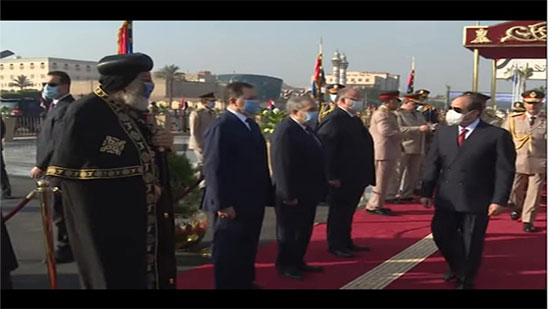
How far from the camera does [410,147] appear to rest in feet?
26.4

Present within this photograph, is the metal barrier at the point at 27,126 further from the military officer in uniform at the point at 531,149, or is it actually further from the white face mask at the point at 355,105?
the military officer in uniform at the point at 531,149

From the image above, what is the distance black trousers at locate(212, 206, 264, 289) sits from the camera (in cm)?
381

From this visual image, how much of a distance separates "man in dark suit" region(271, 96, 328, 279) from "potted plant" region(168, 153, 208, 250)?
912 millimetres

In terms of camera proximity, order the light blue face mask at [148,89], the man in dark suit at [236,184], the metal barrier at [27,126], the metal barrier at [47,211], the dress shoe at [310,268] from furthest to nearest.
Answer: the metal barrier at [27,126] → the dress shoe at [310,268] → the man in dark suit at [236,184] → the metal barrier at [47,211] → the light blue face mask at [148,89]

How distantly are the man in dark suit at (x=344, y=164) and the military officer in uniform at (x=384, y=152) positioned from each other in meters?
1.94

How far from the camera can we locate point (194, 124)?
8742 millimetres

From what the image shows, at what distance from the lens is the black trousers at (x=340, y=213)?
516 centimetres

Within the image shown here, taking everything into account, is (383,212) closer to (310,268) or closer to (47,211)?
(310,268)

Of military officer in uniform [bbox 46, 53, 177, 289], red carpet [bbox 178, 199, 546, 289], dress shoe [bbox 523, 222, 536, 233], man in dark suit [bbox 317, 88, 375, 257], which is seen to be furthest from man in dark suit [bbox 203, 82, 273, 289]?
dress shoe [bbox 523, 222, 536, 233]

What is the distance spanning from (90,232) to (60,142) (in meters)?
0.48

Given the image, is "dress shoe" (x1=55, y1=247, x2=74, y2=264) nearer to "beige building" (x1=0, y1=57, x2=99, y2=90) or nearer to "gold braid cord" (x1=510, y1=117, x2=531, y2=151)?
"beige building" (x1=0, y1=57, x2=99, y2=90)

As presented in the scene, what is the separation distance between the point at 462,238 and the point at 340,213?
4.24ft

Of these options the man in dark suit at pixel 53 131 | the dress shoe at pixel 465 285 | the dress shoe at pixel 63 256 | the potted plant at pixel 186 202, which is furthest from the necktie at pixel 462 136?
the dress shoe at pixel 63 256

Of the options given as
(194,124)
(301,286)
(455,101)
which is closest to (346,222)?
(301,286)
